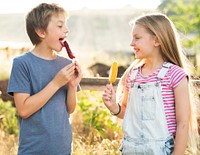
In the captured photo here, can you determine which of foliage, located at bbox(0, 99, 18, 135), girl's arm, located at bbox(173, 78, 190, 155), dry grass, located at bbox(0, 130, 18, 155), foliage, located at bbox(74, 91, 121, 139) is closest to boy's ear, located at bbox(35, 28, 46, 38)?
girl's arm, located at bbox(173, 78, 190, 155)

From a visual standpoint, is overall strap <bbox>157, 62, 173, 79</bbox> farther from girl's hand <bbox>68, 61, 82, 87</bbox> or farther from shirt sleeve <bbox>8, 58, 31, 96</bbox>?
shirt sleeve <bbox>8, 58, 31, 96</bbox>

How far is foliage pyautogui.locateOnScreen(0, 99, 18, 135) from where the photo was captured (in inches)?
249

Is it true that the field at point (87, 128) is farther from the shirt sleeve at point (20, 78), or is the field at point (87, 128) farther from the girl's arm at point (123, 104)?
the shirt sleeve at point (20, 78)

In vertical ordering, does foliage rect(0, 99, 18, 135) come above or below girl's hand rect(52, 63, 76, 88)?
below

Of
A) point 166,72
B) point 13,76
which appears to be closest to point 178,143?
point 166,72

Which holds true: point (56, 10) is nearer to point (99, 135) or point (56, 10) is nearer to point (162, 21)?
point (162, 21)

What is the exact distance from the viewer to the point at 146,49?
296 centimetres

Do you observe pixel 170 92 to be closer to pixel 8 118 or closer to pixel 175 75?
pixel 175 75

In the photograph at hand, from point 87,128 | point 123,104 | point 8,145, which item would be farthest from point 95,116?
point 123,104

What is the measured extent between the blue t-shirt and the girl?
33cm

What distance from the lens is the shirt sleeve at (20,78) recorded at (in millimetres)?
2965

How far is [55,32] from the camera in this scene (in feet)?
10.0

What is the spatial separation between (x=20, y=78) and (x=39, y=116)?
25 centimetres

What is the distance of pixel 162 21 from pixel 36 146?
3.47ft
